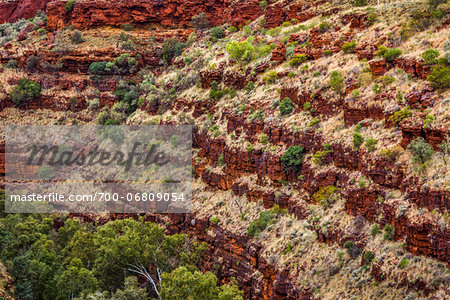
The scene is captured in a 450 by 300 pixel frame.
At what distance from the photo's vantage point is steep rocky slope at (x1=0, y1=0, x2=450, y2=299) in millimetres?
44250

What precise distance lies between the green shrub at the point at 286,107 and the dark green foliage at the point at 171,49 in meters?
41.9

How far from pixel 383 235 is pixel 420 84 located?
41.8 ft

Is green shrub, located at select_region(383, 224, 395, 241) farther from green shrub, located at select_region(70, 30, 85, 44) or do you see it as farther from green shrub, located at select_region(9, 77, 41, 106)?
green shrub, located at select_region(70, 30, 85, 44)

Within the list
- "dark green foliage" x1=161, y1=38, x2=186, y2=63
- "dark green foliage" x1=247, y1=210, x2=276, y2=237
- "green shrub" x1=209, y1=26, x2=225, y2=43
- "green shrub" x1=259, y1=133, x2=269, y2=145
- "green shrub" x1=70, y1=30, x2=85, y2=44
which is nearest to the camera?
"dark green foliage" x1=247, y1=210, x2=276, y2=237

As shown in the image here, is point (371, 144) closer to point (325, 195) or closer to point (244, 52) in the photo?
point (325, 195)

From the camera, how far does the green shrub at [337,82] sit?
58094 mm

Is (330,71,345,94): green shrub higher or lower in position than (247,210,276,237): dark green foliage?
higher

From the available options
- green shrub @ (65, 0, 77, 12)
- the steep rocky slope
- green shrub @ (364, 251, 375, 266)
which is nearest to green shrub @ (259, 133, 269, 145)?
the steep rocky slope

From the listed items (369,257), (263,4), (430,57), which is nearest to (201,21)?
(263,4)

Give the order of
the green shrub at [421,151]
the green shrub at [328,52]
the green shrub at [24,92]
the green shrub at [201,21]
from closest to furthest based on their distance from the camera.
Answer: the green shrub at [421,151]
the green shrub at [328,52]
the green shrub at [24,92]
the green shrub at [201,21]

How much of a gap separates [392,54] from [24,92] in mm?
64998

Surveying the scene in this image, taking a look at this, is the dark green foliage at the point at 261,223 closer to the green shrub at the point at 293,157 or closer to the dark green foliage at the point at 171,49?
the green shrub at the point at 293,157

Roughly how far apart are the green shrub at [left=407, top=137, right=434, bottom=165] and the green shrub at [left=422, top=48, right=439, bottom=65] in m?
8.20

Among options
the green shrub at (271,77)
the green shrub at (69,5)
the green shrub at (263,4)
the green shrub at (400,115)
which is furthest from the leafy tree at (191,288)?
the green shrub at (69,5)
